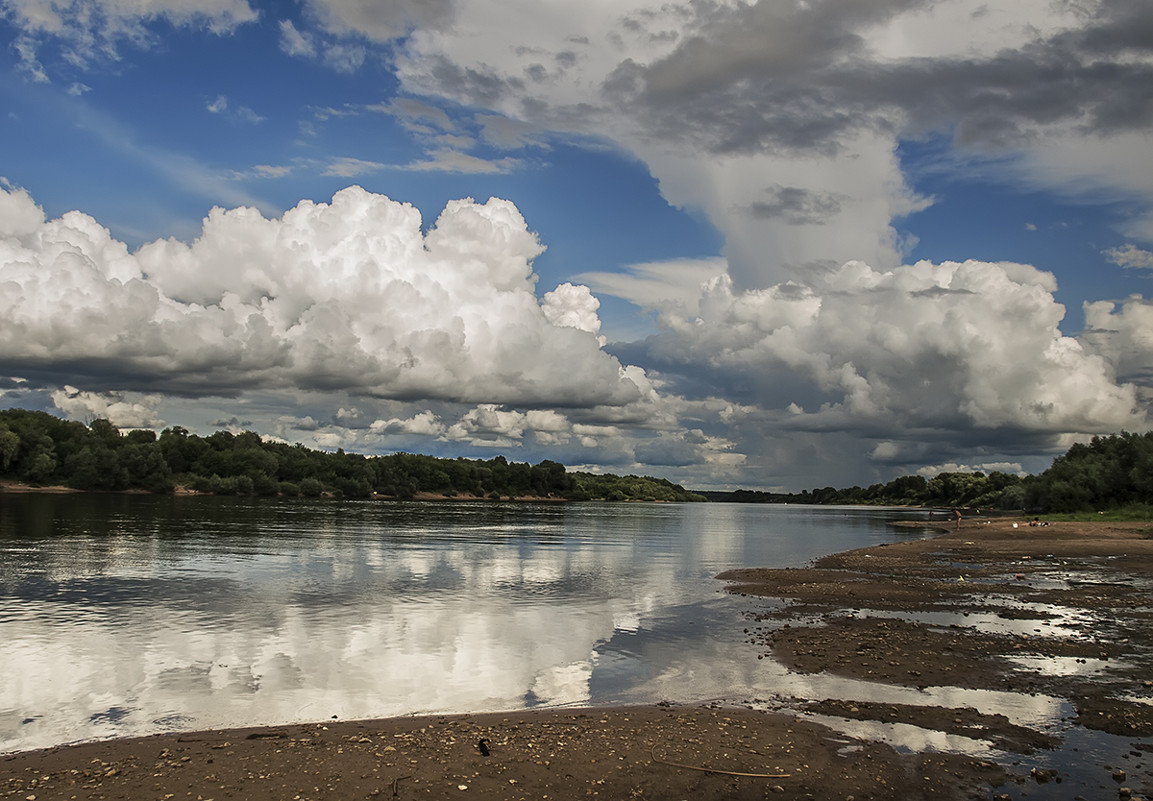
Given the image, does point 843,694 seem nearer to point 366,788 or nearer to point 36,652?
point 366,788

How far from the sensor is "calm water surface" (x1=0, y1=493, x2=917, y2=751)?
18312 millimetres

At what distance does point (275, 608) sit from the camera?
106 ft

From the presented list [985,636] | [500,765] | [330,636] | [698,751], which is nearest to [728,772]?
[698,751]

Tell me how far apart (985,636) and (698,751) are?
15.5m

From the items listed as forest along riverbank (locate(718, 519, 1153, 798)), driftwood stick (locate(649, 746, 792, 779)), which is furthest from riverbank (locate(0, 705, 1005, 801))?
forest along riverbank (locate(718, 519, 1153, 798))

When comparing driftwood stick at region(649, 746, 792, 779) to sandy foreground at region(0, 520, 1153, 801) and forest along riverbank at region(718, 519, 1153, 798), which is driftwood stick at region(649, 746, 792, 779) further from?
forest along riverbank at region(718, 519, 1153, 798)

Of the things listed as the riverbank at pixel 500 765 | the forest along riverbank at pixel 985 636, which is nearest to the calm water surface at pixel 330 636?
the riverbank at pixel 500 765

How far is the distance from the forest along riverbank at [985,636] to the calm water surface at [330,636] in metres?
2.89

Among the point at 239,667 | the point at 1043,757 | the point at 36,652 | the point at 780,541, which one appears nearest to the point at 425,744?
the point at 239,667

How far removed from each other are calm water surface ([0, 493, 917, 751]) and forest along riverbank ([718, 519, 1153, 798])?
9.48 feet

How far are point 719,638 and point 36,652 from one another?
2156cm

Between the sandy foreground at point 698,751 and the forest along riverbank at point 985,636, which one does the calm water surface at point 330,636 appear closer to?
the sandy foreground at point 698,751

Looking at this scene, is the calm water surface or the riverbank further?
the calm water surface

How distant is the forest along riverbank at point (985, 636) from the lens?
624 inches
